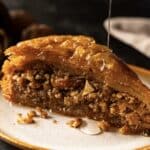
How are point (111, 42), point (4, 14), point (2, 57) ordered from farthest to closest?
point (111, 42) < point (4, 14) < point (2, 57)

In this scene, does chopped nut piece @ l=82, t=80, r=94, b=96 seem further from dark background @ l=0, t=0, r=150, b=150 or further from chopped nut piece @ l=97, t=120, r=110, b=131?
dark background @ l=0, t=0, r=150, b=150

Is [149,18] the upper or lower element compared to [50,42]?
lower

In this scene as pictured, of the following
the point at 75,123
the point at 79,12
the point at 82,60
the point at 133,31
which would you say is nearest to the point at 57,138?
the point at 75,123

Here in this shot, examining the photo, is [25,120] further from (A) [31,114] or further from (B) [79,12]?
(B) [79,12]

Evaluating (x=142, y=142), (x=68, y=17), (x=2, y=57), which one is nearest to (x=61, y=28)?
(x=68, y=17)

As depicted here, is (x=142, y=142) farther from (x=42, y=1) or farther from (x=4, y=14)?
(x=42, y=1)

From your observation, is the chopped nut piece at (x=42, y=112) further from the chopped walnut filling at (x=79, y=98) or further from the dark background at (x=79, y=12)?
the dark background at (x=79, y=12)
